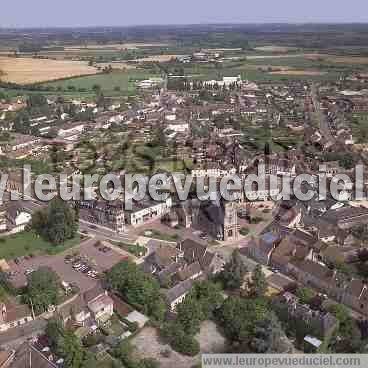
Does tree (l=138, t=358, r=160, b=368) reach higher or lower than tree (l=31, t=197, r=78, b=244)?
lower

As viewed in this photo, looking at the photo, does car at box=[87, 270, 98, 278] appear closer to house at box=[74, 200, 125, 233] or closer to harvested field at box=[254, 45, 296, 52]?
house at box=[74, 200, 125, 233]

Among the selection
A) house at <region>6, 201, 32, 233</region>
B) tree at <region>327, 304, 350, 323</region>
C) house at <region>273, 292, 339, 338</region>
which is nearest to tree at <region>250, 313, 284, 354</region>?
house at <region>273, 292, 339, 338</region>

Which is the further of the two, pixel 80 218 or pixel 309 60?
pixel 309 60

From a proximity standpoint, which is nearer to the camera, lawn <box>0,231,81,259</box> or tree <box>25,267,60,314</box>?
tree <box>25,267,60,314</box>

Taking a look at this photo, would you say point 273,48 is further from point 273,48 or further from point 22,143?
point 22,143

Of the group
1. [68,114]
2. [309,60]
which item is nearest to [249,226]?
[68,114]

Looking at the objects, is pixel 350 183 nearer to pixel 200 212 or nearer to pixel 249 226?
pixel 249 226
